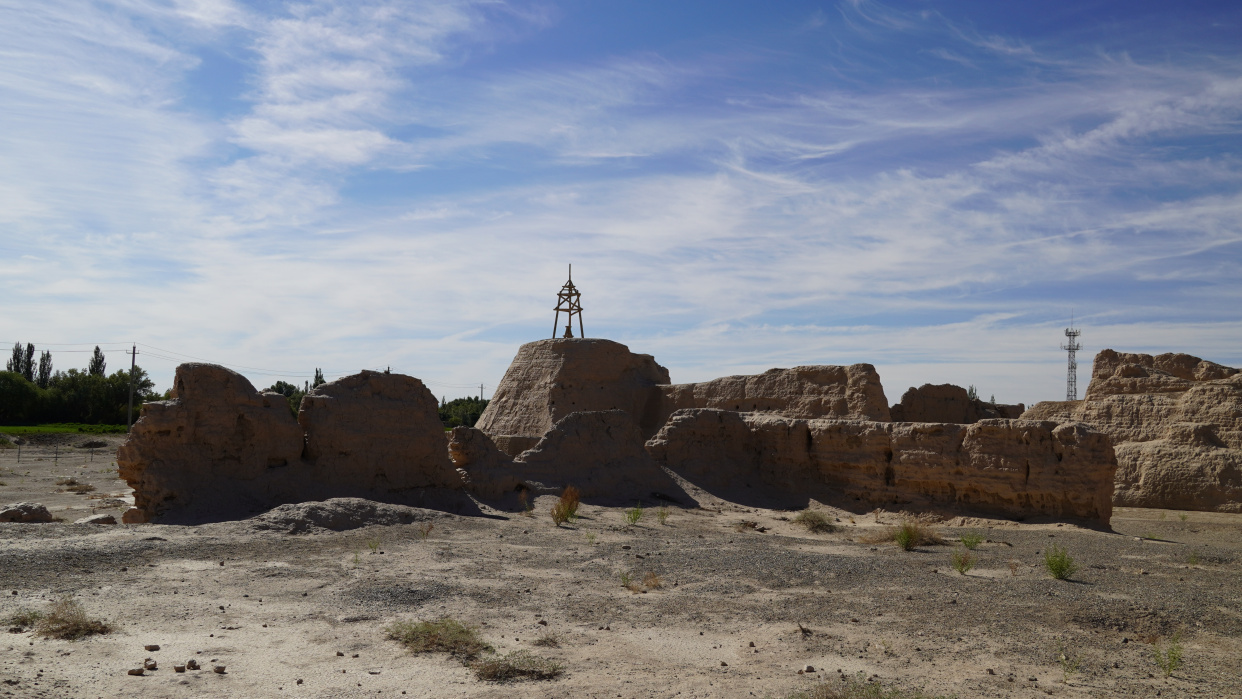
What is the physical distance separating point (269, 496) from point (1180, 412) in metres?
19.7

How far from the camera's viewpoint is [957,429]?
15.3m

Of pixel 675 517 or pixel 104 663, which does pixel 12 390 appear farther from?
pixel 104 663

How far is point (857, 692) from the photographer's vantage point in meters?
5.41

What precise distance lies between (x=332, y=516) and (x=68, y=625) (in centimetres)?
538

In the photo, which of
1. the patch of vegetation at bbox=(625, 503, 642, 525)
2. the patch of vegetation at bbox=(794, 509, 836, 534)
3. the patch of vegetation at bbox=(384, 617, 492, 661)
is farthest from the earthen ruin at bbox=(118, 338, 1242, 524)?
the patch of vegetation at bbox=(384, 617, 492, 661)

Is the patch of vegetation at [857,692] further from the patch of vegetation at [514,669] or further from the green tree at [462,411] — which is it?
the green tree at [462,411]

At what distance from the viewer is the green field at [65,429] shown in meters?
37.5

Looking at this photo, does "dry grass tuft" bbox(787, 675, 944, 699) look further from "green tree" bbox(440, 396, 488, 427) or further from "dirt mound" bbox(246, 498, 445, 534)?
"green tree" bbox(440, 396, 488, 427)

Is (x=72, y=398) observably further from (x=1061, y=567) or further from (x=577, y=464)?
(x=1061, y=567)

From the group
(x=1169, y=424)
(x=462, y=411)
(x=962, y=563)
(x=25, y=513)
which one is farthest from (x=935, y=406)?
(x=462, y=411)

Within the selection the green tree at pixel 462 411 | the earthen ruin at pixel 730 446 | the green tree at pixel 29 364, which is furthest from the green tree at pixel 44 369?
the earthen ruin at pixel 730 446

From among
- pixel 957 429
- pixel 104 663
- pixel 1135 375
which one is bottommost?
pixel 104 663

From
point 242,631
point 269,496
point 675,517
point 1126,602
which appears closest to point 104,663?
point 242,631

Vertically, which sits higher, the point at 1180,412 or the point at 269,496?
the point at 1180,412
